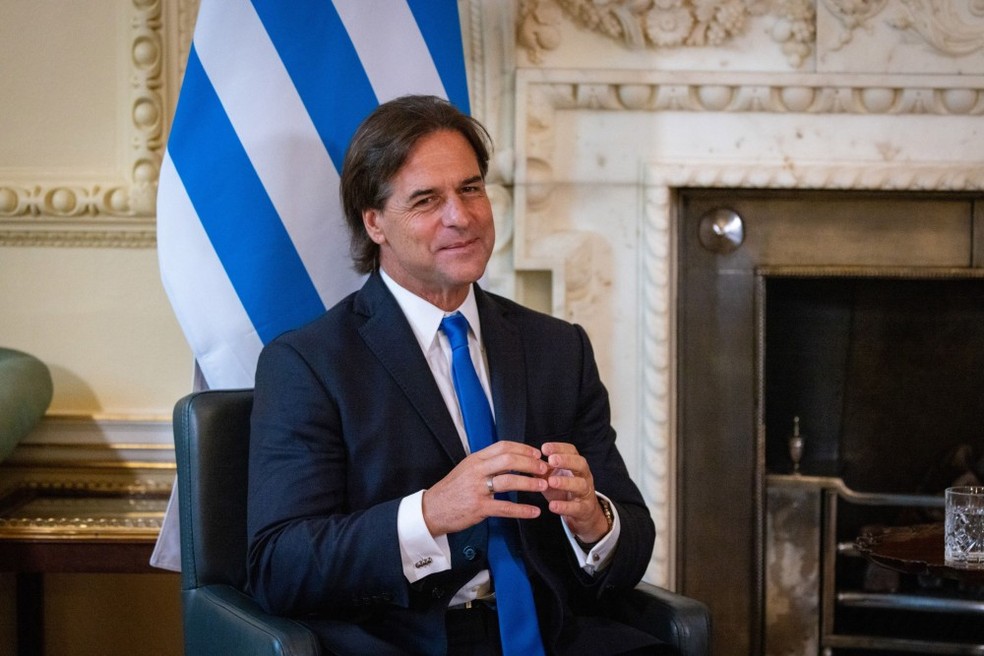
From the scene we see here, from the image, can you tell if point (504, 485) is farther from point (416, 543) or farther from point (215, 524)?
point (215, 524)

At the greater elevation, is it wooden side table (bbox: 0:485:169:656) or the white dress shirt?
the white dress shirt

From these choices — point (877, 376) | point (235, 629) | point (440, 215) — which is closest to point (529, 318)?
point (440, 215)

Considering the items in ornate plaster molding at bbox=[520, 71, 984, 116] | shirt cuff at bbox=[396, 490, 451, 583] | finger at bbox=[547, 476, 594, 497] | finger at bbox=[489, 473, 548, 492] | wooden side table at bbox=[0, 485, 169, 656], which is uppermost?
ornate plaster molding at bbox=[520, 71, 984, 116]

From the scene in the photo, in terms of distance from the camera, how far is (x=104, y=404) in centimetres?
290

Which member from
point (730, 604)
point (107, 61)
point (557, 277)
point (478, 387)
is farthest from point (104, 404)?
point (730, 604)

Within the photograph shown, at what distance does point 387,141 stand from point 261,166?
0.35 metres

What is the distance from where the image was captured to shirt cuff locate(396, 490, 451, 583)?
1699mm

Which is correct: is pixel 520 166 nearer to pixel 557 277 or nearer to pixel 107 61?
pixel 557 277

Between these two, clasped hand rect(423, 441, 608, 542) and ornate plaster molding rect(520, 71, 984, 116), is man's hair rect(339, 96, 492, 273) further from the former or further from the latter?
ornate plaster molding rect(520, 71, 984, 116)

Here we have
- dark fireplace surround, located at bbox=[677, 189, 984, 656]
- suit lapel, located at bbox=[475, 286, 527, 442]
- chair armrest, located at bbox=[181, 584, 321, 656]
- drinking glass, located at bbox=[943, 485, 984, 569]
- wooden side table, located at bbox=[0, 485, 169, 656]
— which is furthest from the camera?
dark fireplace surround, located at bbox=[677, 189, 984, 656]

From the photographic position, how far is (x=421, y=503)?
5.61 feet

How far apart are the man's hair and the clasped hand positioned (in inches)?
19.9

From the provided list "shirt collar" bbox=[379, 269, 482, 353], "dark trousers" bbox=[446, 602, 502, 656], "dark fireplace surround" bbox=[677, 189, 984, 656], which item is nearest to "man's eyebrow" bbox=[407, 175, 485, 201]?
"shirt collar" bbox=[379, 269, 482, 353]

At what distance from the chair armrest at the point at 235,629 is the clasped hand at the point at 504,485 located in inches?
9.3
